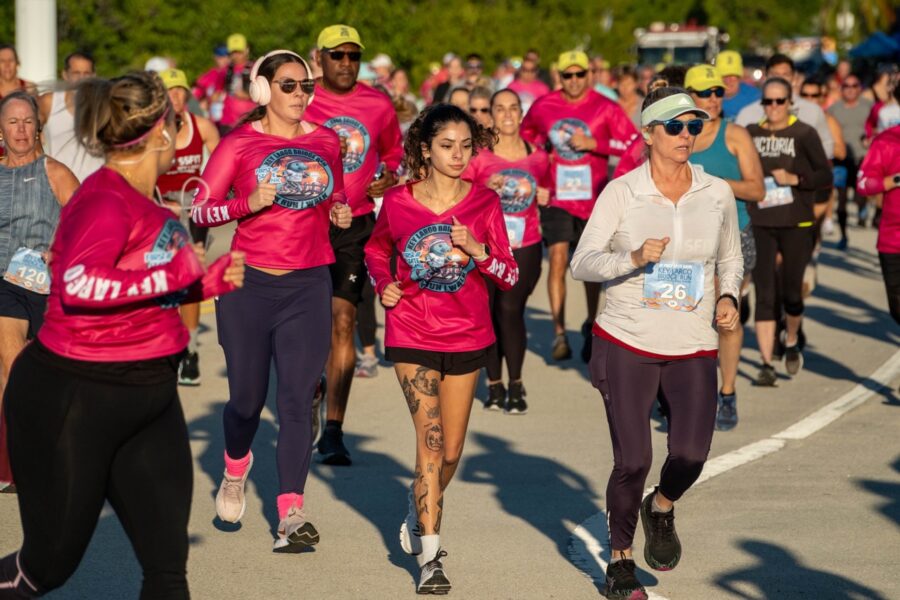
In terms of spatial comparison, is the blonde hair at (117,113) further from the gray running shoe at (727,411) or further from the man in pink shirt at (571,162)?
the man in pink shirt at (571,162)

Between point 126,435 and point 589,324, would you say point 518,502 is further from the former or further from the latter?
point 589,324

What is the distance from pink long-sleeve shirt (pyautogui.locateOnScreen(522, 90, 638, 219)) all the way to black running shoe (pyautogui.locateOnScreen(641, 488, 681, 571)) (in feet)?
20.5

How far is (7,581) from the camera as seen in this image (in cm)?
507

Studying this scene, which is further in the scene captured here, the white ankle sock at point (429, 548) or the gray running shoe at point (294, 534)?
the gray running shoe at point (294, 534)

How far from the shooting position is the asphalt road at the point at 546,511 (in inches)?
264

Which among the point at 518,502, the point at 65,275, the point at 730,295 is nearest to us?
the point at 65,275

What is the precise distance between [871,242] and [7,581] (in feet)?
60.1

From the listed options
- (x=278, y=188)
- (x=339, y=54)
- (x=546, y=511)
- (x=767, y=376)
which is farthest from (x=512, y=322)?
(x=278, y=188)

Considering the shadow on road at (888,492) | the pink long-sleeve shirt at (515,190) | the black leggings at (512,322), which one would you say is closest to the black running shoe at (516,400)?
the black leggings at (512,322)

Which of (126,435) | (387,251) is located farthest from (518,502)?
(126,435)

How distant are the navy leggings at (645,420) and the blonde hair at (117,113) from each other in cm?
234

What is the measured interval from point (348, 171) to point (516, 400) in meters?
2.37

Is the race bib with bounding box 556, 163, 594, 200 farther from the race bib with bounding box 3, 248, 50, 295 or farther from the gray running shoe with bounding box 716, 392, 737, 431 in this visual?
the race bib with bounding box 3, 248, 50, 295

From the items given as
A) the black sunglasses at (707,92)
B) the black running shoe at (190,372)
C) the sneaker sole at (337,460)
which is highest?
the black sunglasses at (707,92)
